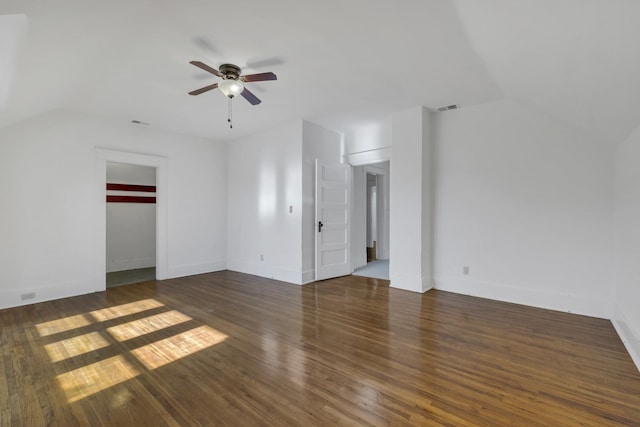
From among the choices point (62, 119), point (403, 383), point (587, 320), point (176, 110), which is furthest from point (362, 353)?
point (62, 119)

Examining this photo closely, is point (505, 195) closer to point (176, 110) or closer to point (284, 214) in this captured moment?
point (284, 214)

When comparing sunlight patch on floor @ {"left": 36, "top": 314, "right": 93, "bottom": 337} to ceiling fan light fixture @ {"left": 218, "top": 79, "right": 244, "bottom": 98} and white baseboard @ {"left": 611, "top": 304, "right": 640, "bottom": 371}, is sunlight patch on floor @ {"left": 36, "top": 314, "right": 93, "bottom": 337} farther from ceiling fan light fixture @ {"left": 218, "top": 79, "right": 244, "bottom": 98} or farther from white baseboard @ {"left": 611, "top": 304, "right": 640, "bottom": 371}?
white baseboard @ {"left": 611, "top": 304, "right": 640, "bottom": 371}

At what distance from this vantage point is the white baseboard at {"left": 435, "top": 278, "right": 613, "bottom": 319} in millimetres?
3453

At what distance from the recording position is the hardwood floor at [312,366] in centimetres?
182

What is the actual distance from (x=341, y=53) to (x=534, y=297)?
3.90m

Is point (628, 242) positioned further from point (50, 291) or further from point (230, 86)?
point (50, 291)

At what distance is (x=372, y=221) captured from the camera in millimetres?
8188

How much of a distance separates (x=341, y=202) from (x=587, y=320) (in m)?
3.81

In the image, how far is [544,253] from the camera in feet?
12.4

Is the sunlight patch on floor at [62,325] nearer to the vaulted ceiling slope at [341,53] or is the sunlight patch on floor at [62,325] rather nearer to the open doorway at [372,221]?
the vaulted ceiling slope at [341,53]

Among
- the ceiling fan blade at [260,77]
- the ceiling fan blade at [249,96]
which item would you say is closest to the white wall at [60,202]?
the ceiling fan blade at [249,96]

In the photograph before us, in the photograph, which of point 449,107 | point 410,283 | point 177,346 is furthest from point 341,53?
point 410,283

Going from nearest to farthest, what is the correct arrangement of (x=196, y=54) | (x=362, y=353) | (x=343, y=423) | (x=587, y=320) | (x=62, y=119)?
(x=343, y=423), (x=362, y=353), (x=196, y=54), (x=587, y=320), (x=62, y=119)

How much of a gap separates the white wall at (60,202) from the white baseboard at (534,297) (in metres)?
5.08
